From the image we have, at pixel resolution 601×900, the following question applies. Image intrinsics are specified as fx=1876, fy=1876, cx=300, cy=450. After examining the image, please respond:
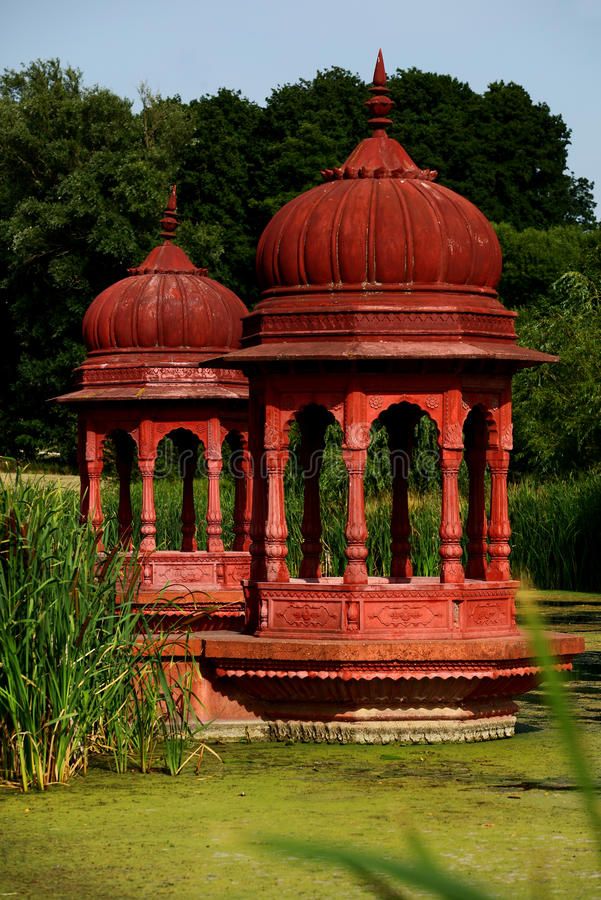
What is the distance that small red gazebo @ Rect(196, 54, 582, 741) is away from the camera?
438 inches

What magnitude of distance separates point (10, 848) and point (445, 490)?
467 centimetres

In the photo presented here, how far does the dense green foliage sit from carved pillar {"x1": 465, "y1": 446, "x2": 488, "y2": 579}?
86.8 ft

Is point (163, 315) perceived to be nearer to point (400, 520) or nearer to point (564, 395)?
point (400, 520)

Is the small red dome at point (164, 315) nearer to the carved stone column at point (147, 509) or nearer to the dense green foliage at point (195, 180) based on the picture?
the carved stone column at point (147, 509)

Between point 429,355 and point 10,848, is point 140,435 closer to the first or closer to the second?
point 429,355

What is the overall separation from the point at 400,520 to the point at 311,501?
27.8 inches

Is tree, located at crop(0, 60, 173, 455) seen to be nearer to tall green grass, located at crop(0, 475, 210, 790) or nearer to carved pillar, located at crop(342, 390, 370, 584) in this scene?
carved pillar, located at crop(342, 390, 370, 584)

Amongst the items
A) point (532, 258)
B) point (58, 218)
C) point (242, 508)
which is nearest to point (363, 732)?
point (242, 508)

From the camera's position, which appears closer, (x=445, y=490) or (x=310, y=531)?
(x=445, y=490)

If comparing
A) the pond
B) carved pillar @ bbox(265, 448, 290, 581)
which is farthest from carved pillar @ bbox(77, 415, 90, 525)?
the pond

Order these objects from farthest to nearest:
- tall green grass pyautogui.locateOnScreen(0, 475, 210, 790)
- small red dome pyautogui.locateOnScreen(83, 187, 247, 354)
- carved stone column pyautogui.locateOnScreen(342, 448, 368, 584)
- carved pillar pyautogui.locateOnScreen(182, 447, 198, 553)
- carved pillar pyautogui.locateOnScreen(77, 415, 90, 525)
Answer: carved pillar pyautogui.locateOnScreen(182, 447, 198, 553)
small red dome pyautogui.locateOnScreen(83, 187, 247, 354)
carved pillar pyautogui.locateOnScreen(77, 415, 90, 525)
carved stone column pyautogui.locateOnScreen(342, 448, 368, 584)
tall green grass pyautogui.locateOnScreen(0, 475, 210, 790)

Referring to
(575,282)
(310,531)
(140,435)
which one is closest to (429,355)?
(310,531)

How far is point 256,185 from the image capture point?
49781 mm

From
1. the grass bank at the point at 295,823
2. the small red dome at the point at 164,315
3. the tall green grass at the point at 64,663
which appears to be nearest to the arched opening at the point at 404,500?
the small red dome at the point at 164,315
